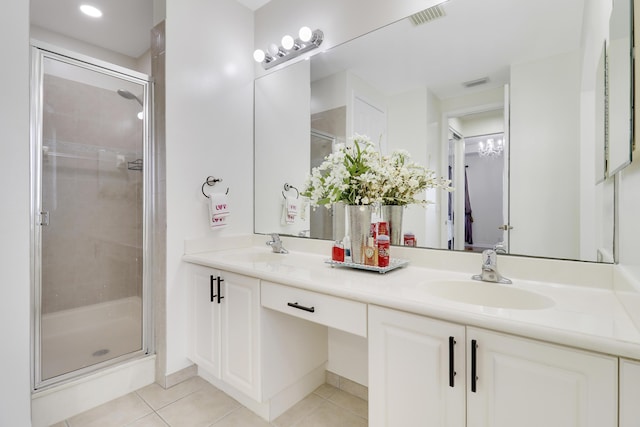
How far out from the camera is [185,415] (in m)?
1.60

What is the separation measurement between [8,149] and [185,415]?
4.88 feet

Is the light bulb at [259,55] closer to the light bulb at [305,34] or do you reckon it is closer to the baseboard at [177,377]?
the light bulb at [305,34]

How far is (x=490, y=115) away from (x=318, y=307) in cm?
114

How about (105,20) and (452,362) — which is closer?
(452,362)

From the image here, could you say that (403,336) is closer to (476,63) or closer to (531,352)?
(531,352)

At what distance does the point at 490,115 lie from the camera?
4.52 feet

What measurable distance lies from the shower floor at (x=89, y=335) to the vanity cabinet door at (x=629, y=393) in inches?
87.0

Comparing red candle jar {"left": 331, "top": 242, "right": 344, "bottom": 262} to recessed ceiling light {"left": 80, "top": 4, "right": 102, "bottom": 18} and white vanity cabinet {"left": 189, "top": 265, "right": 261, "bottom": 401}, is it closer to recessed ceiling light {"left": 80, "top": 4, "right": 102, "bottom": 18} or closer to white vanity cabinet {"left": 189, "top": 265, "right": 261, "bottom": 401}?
white vanity cabinet {"left": 189, "top": 265, "right": 261, "bottom": 401}

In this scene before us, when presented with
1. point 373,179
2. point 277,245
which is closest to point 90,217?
point 277,245

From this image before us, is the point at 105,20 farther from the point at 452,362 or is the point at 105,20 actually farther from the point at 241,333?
the point at 452,362

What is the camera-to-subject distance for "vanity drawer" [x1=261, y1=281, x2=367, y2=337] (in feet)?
3.68

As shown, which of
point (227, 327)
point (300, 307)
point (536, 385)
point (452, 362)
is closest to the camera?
point (536, 385)

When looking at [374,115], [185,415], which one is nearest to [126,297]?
[185,415]

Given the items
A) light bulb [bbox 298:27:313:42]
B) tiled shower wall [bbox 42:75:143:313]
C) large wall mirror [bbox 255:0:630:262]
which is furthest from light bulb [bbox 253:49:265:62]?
tiled shower wall [bbox 42:75:143:313]
